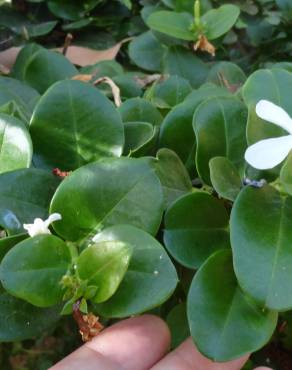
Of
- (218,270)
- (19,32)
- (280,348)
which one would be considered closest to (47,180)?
(218,270)

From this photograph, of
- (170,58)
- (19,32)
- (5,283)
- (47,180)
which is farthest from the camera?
(19,32)

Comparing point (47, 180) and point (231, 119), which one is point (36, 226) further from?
point (231, 119)

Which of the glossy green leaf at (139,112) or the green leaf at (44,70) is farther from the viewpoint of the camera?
the green leaf at (44,70)

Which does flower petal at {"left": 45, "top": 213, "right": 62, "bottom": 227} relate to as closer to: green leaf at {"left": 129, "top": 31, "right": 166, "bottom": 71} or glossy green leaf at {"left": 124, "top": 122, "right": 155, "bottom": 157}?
glossy green leaf at {"left": 124, "top": 122, "right": 155, "bottom": 157}

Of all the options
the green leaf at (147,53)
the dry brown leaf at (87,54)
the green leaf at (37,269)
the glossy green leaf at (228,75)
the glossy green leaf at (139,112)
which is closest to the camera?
the green leaf at (37,269)

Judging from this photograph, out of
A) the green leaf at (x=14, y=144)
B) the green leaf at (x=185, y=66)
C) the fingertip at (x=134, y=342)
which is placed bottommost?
→ the fingertip at (x=134, y=342)

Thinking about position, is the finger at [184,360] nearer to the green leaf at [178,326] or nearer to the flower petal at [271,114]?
the green leaf at [178,326]

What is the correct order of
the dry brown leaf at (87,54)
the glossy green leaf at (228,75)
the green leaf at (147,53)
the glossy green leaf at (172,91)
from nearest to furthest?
1. the glossy green leaf at (172,91)
2. the glossy green leaf at (228,75)
3. the green leaf at (147,53)
4. the dry brown leaf at (87,54)

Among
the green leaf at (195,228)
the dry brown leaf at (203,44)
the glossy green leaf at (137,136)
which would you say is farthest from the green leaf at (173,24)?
the green leaf at (195,228)
